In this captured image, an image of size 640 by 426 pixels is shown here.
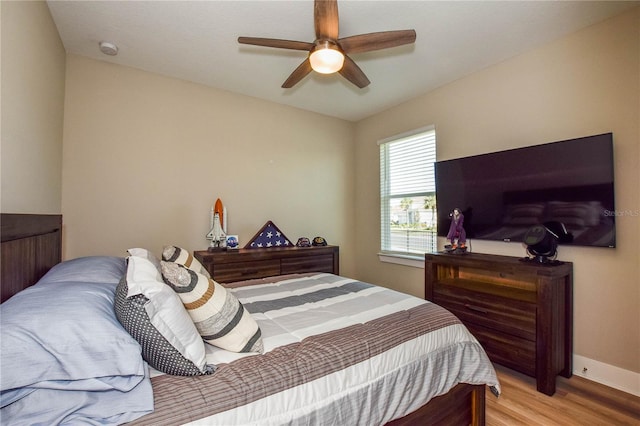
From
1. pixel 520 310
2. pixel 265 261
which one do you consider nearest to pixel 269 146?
pixel 265 261

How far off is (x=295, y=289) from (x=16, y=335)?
147cm

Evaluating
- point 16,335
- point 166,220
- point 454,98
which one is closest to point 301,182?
point 166,220

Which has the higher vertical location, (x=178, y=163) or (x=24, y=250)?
(x=178, y=163)

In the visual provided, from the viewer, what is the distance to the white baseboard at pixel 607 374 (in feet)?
6.53

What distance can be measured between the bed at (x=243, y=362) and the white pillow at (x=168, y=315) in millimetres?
10

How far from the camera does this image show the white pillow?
0.96 meters

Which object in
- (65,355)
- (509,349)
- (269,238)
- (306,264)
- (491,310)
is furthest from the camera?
(269,238)

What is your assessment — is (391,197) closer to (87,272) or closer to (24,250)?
(87,272)

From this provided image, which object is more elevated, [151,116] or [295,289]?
[151,116]

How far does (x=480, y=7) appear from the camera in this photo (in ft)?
6.56

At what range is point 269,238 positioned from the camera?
11.4ft

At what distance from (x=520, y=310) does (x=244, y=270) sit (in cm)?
242

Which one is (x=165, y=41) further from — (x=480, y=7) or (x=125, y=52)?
(x=480, y=7)

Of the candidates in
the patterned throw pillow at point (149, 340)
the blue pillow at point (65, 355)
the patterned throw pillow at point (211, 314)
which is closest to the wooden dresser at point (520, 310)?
the patterned throw pillow at point (211, 314)
